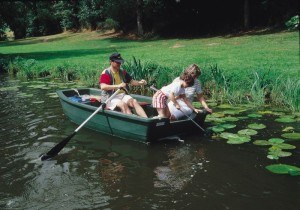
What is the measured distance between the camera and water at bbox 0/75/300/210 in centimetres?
504

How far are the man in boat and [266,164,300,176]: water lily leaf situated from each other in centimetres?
287

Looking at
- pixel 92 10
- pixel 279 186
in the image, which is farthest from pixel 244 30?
pixel 279 186

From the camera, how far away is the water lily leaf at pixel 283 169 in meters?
5.62

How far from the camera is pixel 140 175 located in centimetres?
596

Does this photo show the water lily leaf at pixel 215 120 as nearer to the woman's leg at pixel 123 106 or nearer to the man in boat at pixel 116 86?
the man in boat at pixel 116 86

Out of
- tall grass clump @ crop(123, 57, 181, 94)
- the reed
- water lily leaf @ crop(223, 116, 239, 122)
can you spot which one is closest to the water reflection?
water lily leaf @ crop(223, 116, 239, 122)

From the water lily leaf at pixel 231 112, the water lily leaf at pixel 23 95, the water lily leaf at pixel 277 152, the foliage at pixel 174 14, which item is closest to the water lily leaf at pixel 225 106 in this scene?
the water lily leaf at pixel 231 112

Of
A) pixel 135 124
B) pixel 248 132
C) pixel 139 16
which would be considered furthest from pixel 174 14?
pixel 135 124

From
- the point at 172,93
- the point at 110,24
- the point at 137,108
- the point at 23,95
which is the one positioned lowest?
the point at 23,95

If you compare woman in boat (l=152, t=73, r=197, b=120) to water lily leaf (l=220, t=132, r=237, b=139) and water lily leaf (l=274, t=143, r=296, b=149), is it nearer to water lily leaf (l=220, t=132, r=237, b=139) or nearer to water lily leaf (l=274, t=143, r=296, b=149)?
water lily leaf (l=220, t=132, r=237, b=139)

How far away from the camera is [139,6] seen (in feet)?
115

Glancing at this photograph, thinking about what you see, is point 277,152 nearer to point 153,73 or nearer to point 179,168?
point 179,168

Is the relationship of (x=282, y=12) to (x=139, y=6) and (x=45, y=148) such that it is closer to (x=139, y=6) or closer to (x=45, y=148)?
(x=139, y=6)

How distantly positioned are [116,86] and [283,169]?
3675 millimetres
